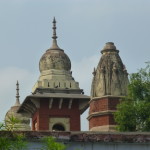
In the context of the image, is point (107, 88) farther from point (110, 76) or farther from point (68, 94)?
point (68, 94)

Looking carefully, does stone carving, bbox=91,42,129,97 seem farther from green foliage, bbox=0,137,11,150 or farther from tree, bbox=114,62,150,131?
green foliage, bbox=0,137,11,150

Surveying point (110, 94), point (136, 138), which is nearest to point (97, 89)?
point (110, 94)

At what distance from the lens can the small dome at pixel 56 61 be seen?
34.2 metres

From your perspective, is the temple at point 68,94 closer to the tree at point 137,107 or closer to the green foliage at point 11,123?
the tree at point 137,107

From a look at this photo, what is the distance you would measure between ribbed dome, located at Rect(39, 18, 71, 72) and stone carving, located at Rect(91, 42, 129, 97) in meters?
3.57

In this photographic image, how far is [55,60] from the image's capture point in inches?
1348

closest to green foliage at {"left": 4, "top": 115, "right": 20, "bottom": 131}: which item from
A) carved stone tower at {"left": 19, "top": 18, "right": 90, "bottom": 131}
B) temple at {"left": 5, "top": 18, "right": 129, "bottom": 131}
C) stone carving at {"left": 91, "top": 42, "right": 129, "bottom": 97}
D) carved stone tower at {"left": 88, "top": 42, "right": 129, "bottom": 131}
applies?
carved stone tower at {"left": 19, "top": 18, "right": 90, "bottom": 131}

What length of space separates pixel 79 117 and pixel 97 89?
499cm

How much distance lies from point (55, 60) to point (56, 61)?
67 mm

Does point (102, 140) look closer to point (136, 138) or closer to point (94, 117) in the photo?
point (136, 138)

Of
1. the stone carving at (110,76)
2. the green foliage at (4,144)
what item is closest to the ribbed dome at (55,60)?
the stone carving at (110,76)

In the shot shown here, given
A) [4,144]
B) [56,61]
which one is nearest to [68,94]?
A: [56,61]

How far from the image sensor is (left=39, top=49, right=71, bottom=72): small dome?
34250 millimetres

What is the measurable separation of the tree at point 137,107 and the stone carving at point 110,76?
8.39 m
